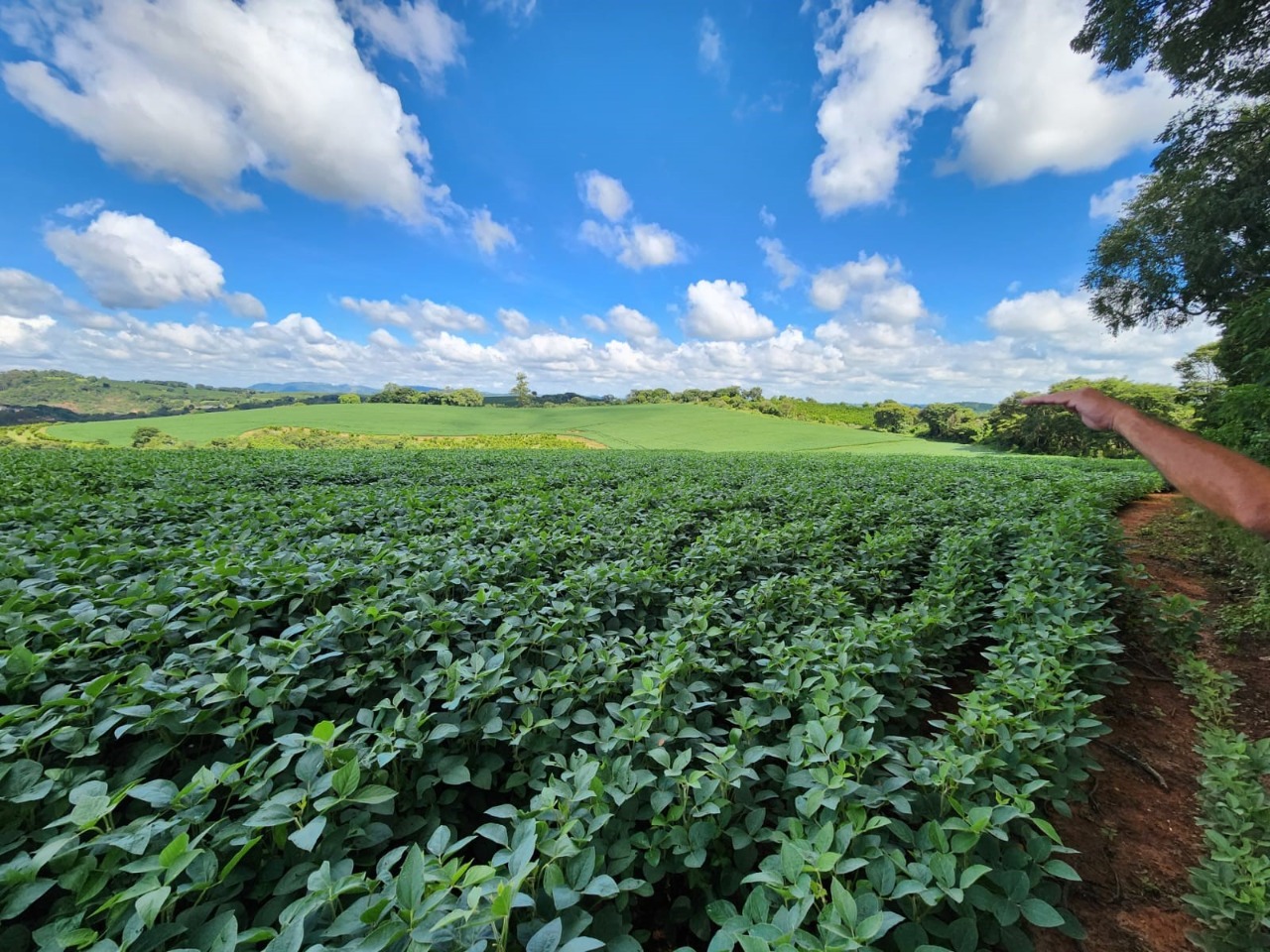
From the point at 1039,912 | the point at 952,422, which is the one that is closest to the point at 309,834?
the point at 1039,912

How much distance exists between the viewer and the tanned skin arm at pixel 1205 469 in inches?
43.5

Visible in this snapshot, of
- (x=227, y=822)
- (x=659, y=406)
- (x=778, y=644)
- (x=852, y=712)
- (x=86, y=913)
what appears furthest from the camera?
(x=659, y=406)

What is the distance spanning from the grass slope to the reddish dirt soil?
3600 centimetres

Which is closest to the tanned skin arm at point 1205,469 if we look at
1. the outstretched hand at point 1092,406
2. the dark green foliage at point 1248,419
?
the outstretched hand at point 1092,406

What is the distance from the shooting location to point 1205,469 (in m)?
1.21

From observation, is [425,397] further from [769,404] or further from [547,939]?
[547,939]

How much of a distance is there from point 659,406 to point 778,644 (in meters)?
63.0

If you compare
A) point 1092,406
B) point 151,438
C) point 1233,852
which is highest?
point 1092,406

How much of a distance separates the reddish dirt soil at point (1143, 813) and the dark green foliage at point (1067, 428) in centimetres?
3234

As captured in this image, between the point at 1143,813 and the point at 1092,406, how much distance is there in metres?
2.41

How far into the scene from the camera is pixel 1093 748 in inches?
117

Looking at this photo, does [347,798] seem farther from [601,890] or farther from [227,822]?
[601,890]

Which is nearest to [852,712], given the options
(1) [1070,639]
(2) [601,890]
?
(2) [601,890]

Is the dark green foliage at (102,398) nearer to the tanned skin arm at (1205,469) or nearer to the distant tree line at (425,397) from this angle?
the distant tree line at (425,397)
